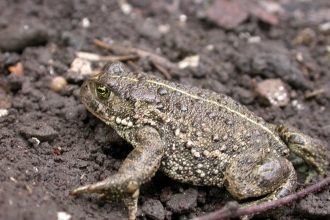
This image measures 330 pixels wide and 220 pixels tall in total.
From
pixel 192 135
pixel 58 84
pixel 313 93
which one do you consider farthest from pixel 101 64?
pixel 313 93

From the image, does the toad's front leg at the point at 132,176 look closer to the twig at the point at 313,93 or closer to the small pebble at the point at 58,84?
the small pebble at the point at 58,84

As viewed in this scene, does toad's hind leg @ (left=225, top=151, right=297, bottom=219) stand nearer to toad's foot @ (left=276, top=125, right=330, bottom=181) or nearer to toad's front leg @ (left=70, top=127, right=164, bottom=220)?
toad's foot @ (left=276, top=125, right=330, bottom=181)

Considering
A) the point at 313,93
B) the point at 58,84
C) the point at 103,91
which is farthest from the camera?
the point at 313,93

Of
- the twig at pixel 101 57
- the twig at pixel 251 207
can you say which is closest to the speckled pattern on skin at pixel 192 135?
the twig at pixel 251 207

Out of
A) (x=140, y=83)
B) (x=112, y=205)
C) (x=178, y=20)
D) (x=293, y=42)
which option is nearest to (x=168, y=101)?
(x=140, y=83)

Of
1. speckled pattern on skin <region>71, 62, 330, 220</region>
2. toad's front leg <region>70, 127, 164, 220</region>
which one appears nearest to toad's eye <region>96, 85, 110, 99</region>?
speckled pattern on skin <region>71, 62, 330, 220</region>

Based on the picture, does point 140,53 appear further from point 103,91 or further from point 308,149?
point 308,149

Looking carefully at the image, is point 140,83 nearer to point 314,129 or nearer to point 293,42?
point 314,129
